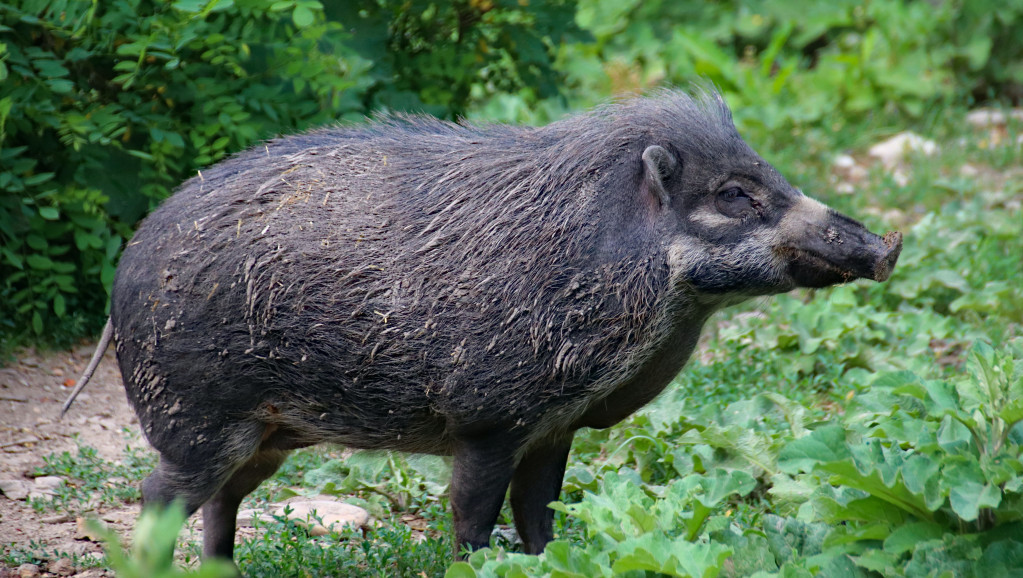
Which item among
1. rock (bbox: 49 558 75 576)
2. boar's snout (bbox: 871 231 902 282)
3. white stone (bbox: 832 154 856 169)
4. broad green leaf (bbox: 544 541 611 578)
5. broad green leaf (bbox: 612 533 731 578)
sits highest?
boar's snout (bbox: 871 231 902 282)

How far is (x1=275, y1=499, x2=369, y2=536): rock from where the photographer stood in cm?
431

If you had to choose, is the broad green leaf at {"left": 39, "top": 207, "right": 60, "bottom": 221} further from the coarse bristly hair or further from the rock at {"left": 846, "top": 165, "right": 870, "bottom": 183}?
the rock at {"left": 846, "top": 165, "right": 870, "bottom": 183}

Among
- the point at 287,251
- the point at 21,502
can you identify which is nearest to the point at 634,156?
the point at 287,251

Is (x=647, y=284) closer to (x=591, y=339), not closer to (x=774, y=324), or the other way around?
(x=591, y=339)

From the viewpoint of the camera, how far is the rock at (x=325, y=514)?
431 centimetres

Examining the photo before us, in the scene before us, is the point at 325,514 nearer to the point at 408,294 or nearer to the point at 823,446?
the point at 408,294

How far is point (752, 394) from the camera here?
5289mm

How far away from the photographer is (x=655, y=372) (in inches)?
143

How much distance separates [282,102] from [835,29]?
6739 millimetres

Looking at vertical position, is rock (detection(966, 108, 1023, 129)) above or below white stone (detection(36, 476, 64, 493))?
below

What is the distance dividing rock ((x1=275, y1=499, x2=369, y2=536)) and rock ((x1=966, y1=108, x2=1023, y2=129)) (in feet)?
22.4

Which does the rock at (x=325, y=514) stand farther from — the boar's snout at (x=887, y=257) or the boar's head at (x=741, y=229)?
the boar's snout at (x=887, y=257)

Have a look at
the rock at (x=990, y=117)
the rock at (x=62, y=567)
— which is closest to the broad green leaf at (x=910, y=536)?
the rock at (x=62, y=567)

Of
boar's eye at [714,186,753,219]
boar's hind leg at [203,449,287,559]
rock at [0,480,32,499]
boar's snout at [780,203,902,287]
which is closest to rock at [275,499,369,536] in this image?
boar's hind leg at [203,449,287,559]
